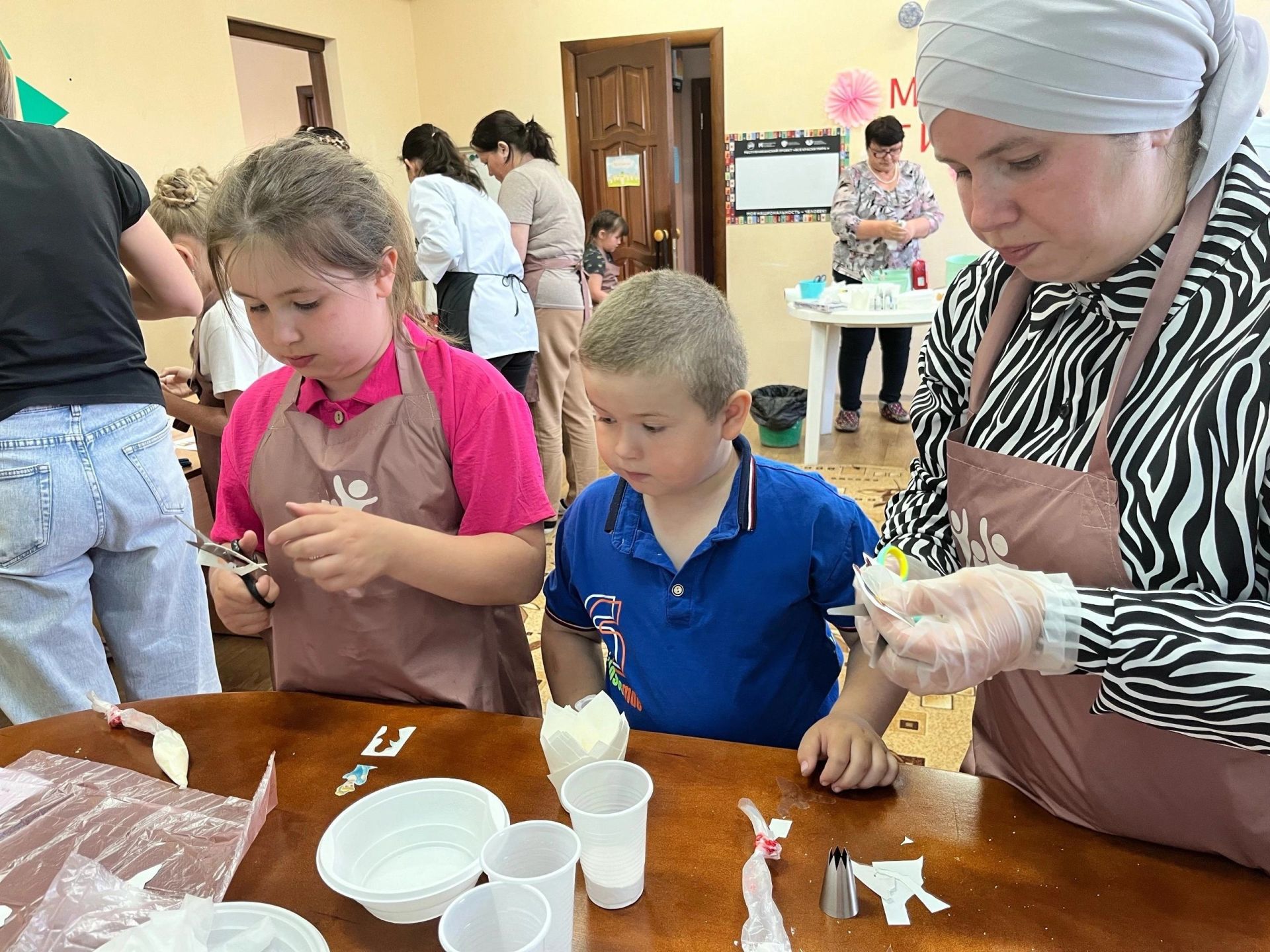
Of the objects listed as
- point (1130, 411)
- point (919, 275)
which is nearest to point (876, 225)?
point (919, 275)

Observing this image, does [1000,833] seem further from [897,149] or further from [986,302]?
[897,149]

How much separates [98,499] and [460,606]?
838mm

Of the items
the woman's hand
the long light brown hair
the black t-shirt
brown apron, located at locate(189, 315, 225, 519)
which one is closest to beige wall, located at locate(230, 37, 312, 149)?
the woman's hand

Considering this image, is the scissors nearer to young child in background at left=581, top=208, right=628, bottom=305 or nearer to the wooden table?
the wooden table

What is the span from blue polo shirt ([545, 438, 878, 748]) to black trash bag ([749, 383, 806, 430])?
3.92 meters

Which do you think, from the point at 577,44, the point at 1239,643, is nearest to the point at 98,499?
the point at 1239,643

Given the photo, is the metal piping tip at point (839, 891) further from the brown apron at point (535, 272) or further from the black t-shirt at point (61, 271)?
the brown apron at point (535, 272)

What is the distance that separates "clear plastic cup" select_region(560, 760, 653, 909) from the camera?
30.8 inches

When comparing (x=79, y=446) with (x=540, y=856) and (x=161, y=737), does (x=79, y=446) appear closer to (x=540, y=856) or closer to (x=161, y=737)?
(x=161, y=737)

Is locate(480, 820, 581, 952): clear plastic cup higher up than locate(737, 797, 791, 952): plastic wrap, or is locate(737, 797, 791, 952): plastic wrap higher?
locate(480, 820, 581, 952): clear plastic cup

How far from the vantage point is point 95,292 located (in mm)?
1614

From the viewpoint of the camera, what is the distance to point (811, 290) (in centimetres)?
478

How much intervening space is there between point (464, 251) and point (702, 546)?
2676mm

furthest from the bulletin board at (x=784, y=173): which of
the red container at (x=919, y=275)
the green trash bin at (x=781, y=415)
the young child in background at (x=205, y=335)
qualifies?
the young child in background at (x=205, y=335)
